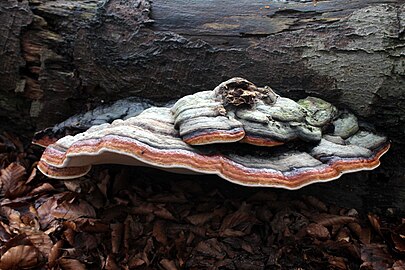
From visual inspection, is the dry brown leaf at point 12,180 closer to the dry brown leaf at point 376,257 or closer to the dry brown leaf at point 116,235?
the dry brown leaf at point 116,235

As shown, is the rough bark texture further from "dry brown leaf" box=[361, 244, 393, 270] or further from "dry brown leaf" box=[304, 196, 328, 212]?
"dry brown leaf" box=[361, 244, 393, 270]

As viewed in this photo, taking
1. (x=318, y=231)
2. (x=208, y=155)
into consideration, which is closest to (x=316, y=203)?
(x=318, y=231)

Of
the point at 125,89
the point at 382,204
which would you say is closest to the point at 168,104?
the point at 125,89

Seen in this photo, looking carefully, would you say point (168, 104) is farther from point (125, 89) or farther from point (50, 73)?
point (50, 73)

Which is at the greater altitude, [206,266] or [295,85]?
[295,85]

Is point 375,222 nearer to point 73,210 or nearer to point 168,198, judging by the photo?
point 168,198

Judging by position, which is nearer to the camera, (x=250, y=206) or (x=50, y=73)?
(x=250, y=206)

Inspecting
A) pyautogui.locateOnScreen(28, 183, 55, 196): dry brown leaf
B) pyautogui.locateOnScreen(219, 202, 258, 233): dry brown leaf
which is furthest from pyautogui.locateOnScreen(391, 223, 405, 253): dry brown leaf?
pyautogui.locateOnScreen(28, 183, 55, 196): dry brown leaf

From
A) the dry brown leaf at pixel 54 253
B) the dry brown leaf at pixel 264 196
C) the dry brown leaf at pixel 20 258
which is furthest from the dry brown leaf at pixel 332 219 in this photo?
the dry brown leaf at pixel 20 258
